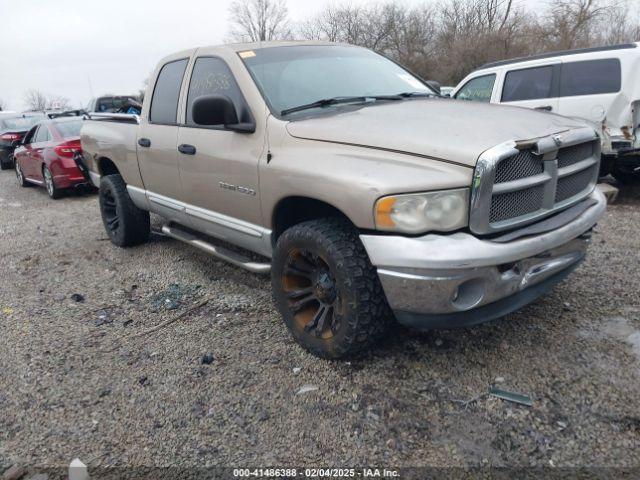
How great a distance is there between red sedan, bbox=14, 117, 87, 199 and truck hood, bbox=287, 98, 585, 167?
7389 millimetres

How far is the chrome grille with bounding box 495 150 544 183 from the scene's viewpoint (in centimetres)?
246

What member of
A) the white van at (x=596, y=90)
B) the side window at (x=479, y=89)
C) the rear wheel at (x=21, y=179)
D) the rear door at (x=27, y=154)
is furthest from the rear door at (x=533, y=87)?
the rear wheel at (x=21, y=179)

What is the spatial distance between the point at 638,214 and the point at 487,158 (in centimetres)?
478

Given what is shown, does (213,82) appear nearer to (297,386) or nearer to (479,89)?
(297,386)

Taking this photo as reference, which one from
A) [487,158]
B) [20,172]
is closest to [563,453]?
[487,158]

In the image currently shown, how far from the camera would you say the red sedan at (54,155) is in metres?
9.04

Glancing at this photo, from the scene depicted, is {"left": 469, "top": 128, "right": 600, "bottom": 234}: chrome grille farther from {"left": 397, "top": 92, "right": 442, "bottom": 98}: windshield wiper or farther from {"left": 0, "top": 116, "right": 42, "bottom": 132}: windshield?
{"left": 0, "top": 116, "right": 42, "bottom": 132}: windshield

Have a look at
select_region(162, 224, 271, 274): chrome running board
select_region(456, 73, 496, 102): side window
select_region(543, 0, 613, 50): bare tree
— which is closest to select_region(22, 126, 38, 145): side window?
→ select_region(162, 224, 271, 274): chrome running board

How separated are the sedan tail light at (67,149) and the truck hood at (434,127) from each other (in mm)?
7365

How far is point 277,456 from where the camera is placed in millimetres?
2334

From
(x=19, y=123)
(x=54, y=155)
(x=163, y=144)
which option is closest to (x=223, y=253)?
(x=163, y=144)

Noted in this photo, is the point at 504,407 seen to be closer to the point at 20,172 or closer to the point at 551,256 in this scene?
the point at 551,256

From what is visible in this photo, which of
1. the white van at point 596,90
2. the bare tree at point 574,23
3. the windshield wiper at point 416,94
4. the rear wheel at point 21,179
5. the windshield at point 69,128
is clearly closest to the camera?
the windshield wiper at point 416,94

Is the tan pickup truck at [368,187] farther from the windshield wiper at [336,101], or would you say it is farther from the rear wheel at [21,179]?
the rear wheel at [21,179]
